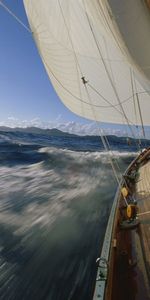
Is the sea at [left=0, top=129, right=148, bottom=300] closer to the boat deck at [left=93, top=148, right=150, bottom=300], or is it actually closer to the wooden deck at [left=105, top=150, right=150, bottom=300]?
the boat deck at [left=93, top=148, right=150, bottom=300]

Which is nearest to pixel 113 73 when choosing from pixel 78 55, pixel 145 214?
pixel 78 55

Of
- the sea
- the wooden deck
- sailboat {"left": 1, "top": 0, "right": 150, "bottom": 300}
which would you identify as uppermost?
sailboat {"left": 1, "top": 0, "right": 150, "bottom": 300}

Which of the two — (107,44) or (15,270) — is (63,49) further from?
(15,270)

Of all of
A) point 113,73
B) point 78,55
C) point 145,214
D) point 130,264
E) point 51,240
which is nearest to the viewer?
point 130,264

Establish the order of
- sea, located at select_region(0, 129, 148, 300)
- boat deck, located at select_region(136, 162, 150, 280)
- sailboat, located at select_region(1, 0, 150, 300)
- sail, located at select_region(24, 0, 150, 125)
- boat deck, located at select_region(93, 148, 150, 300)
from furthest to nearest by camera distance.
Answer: sail, located at select_region(24, 0, 150, 125), sea, located at select_region(0, 129, 148, 300), boat deck, located at select_region(136, 162, 150, 280), sailboat, located at select_region(1, 0, 150, 300), boat deck, located at select_region(93, 148, 150, 300)

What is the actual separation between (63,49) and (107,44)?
6.05 feet

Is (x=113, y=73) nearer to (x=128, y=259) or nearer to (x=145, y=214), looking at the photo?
(x=145, y=214)

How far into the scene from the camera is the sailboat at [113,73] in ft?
10.5

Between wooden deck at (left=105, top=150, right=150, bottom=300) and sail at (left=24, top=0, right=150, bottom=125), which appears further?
sail at (left=24, top=0, right=150, bottom=125)

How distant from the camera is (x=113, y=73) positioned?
833 cm

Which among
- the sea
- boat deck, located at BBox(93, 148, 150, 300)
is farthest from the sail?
the sea

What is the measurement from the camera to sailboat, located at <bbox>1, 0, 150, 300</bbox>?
10.5 feet

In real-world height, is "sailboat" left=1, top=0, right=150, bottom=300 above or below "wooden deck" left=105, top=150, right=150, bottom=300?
above

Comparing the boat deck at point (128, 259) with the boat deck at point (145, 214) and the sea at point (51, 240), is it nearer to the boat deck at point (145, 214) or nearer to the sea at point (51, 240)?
Answer: the boat deck at point (145, 214)
